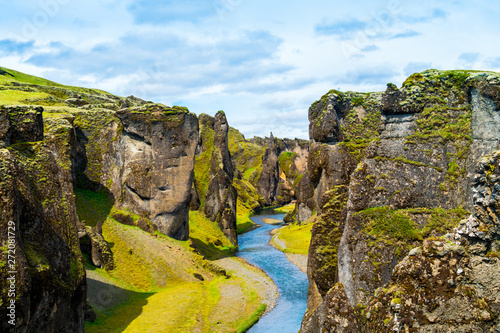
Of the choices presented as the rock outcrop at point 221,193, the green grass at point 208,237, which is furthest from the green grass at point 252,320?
the rock outcrop at point 221,193

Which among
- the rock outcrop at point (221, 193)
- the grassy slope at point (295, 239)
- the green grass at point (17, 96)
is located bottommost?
the grassy slope at point (295, 239)

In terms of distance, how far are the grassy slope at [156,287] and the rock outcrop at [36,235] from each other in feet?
27.4

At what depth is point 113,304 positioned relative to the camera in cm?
3597

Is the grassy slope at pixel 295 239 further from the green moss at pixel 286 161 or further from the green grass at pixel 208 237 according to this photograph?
the green moss at pixel 286 161

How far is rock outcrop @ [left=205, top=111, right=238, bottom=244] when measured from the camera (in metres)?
77.0

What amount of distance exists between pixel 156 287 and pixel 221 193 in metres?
37.5

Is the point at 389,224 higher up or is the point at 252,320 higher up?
the point at 389,224

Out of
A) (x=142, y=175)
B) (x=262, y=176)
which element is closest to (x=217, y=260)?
(x=142, y=175)

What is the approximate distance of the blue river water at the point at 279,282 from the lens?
3539cm

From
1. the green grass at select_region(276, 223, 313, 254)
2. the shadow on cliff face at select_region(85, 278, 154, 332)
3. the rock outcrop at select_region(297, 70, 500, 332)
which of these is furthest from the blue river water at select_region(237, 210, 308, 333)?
the rock outcrop at select_region(297, 70, 500, 332)

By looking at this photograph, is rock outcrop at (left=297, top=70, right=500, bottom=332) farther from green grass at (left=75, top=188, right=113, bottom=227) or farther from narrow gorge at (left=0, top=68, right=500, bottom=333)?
green grass at (left=75, top=188, right=113, bottom=227)

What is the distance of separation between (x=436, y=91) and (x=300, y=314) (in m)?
27.6

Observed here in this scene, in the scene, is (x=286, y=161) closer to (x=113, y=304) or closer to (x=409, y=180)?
(x=113, y=304)

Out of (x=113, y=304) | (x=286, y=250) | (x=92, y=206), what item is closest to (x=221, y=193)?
(x=286, y=250)
